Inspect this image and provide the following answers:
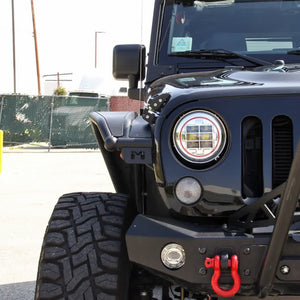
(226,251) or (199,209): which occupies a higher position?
(199,209)

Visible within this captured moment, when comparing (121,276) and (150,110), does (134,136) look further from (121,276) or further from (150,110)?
(121,276)

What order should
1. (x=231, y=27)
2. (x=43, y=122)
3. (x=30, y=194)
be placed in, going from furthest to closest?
(x=43, y=122)
(x=30, y=194)
(x=231, y=27)

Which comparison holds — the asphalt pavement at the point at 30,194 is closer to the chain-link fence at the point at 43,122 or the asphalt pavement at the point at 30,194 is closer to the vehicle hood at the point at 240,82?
the chain-link fence at the point at 43,122

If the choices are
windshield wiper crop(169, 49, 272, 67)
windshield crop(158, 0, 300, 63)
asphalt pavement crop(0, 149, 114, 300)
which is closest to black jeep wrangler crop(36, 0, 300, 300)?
windshield wiper crop(169, 49, 272, 67)

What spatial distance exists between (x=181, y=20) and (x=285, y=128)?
6.09ft

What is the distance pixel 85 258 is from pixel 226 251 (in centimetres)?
64

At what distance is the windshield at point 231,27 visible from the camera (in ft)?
12.7

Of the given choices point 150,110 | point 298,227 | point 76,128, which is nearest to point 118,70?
point 150,110

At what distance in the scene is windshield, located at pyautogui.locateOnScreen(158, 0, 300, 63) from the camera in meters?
3.87

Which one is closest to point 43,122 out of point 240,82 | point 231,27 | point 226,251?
point 231,27

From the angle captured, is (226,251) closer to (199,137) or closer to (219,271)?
(219,271)

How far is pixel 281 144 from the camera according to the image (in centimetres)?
242

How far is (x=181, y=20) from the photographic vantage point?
4055 millimetres

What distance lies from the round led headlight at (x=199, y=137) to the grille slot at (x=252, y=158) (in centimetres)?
11
